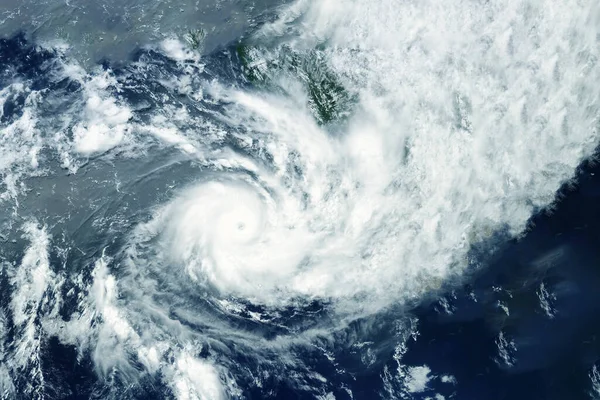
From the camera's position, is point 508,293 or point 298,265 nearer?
point 508,293

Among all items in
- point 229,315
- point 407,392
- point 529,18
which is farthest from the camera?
point 229,315

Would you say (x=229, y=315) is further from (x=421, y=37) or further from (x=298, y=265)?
(x=421, y=37)

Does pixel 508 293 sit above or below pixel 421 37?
below

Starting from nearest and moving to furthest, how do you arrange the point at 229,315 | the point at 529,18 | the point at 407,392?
the point at 529,18 → the point at 407,392 → the point at 229,315

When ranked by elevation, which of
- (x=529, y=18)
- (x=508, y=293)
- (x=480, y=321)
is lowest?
(x=480, y=321)

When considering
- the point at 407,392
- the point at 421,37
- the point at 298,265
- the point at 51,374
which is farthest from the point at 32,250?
the point at 421,37

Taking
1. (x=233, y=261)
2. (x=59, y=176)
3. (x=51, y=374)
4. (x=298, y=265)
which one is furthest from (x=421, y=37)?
(x=51, y=374)
